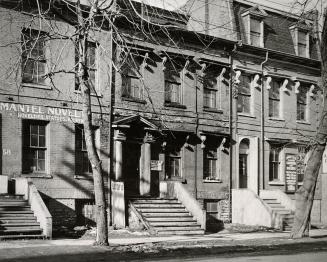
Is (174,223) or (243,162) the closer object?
(174,223)

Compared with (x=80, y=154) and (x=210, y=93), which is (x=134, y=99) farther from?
(x=210, y=93)

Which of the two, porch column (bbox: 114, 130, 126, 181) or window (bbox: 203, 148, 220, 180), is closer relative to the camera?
porch column (bbox: 114, 130, 126, 181)

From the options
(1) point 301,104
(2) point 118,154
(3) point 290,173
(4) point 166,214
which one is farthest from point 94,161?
(1) point 301,104

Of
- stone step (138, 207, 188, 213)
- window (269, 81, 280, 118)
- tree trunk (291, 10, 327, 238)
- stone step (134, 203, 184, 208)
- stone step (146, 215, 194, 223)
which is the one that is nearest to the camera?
tree trunk (291, 10, 327, 238)

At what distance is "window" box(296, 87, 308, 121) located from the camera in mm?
28883

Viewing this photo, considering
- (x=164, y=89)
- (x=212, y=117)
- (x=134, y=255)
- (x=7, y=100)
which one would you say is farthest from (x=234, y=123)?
(x=134, y=255)

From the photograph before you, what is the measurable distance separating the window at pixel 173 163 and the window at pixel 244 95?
15.5 ft

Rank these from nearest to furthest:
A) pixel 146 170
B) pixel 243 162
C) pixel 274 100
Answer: pixel 146 170 → pixel 243 162 → pixel 274 100

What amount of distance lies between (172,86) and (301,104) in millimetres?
9599

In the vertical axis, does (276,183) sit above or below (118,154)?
below

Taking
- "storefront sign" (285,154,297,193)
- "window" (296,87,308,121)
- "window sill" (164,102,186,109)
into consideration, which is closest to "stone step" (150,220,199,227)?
"window sill" (164,102,186,109)

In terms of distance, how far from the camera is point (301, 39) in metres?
29.2

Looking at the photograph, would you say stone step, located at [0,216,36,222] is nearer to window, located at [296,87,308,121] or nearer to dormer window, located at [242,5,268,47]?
dormer window, located at [242,5,268,47]

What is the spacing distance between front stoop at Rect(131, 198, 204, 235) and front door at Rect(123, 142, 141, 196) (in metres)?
1.22
